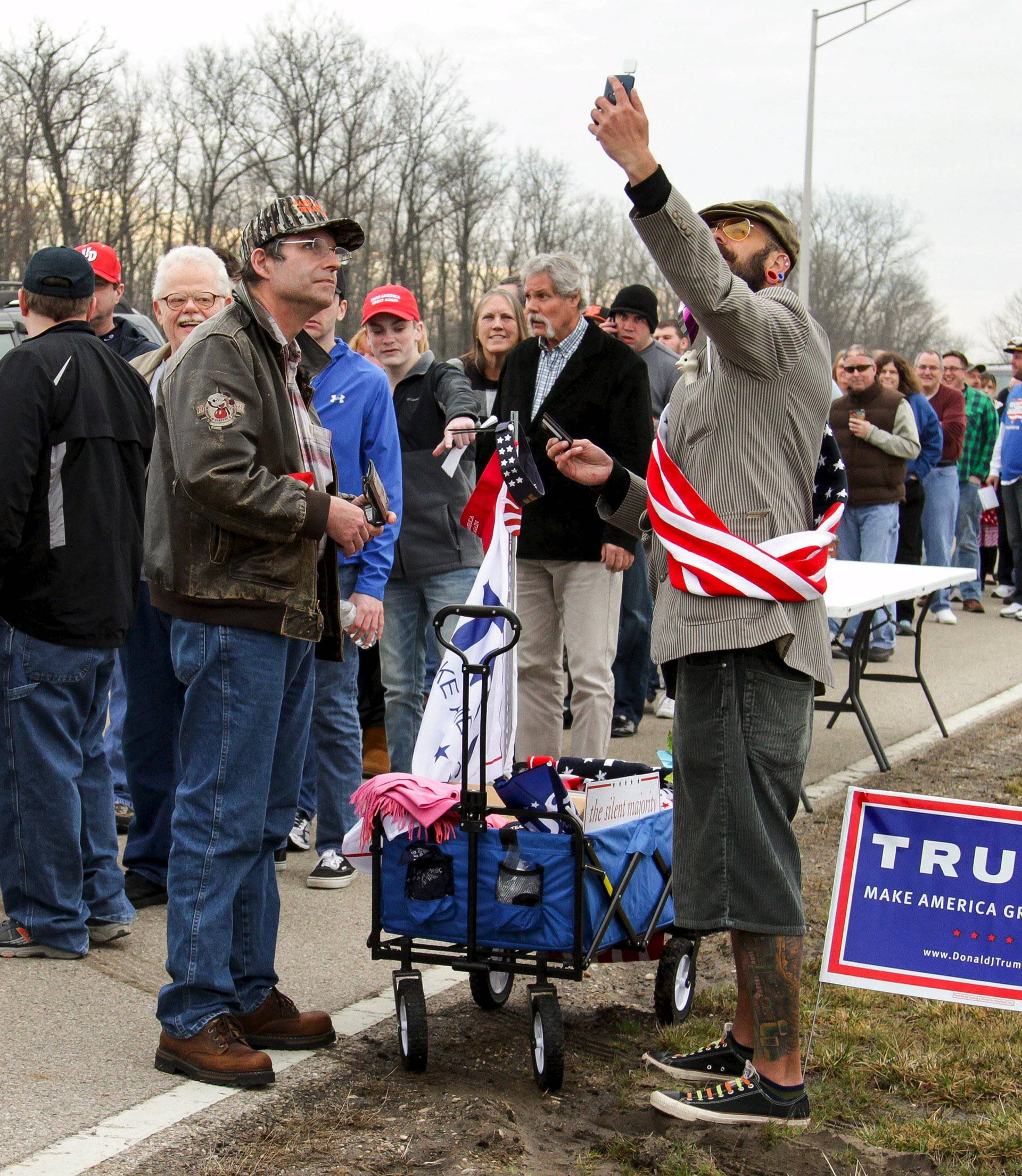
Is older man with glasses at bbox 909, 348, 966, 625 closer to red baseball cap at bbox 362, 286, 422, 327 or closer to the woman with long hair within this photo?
the woman with long hair

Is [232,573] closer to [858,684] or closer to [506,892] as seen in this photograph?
[506,892]

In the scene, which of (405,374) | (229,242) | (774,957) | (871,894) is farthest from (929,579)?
(229,242)

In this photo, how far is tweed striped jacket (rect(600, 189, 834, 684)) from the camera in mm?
3293

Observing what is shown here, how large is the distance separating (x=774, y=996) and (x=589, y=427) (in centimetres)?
306

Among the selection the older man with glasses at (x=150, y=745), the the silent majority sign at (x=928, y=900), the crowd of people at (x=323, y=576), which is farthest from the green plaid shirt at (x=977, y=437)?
the the silent majority sign at (x=928, y=900)

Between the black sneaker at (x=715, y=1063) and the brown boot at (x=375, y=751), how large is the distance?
364 centimetres

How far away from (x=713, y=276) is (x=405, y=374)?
3599 millimetres

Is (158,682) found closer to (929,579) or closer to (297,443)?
(297,443)

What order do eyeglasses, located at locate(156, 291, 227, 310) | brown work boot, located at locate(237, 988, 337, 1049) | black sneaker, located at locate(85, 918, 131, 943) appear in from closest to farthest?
brown work boot, located at locate(237, 988, 337, 1049)
black sneaker, located at locate(85, 918, 131, 943)
eyeglasses, located at locate(156, 291, 227, 310)

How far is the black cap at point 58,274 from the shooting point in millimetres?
4578

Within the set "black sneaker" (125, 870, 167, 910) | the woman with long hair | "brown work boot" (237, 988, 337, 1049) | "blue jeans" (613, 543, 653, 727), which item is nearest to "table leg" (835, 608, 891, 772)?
"blue jeans" (613, 543, 653, 727)

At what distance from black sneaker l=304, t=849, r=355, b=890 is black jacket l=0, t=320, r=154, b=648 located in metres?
1.35

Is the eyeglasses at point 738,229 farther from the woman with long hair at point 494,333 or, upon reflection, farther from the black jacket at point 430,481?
the woman with long hair at point 494,333

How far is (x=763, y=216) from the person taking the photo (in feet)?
11.2
